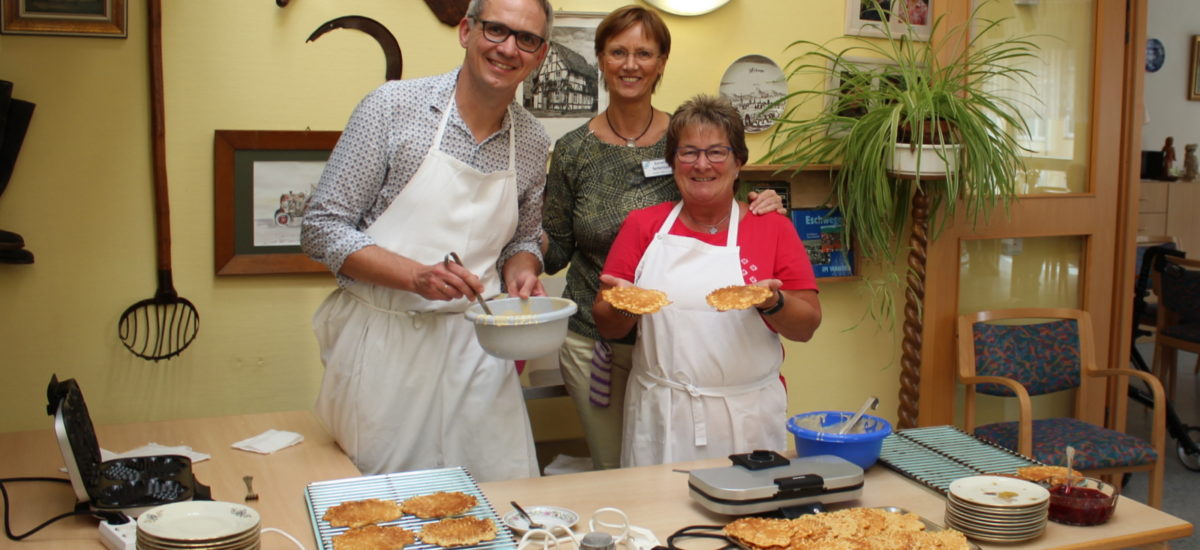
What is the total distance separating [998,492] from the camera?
175cm

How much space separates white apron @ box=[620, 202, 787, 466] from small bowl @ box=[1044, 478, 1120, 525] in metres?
0.68

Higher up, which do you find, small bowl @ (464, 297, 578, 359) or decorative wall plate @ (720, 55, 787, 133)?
decorative wall plate @ (720, 55, 787, 133)

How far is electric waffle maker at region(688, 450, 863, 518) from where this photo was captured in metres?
1.72

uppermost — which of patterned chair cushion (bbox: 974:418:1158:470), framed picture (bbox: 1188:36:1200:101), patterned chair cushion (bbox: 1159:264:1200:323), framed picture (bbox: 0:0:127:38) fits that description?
framed picture (bbox: 1188:36:1200:101)

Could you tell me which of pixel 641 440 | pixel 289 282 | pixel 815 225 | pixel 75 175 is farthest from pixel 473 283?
pixel 815 225

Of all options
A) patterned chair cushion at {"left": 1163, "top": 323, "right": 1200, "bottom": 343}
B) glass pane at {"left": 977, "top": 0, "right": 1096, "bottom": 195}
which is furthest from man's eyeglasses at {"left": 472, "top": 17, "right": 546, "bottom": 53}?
patterned chair cushion at {"left": 1163, "top": 323, "right": 1200, "bottom": 343}

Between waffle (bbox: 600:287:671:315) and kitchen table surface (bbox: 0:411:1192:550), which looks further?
waffle (bbox: 600:287:671:315)

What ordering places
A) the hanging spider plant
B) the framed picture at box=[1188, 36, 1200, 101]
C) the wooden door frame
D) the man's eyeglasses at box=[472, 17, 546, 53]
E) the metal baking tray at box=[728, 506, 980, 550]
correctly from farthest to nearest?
the framed picture at box=[1188, 36, 1200, 101] < the wooden door frame < the hanging spider plant < the man's eyeglasses at box=[472, 17, 546, 53] < the metal baking tray at box=[728, 506, 980, 550]

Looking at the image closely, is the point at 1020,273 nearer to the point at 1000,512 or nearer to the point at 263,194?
the point at 1000,512

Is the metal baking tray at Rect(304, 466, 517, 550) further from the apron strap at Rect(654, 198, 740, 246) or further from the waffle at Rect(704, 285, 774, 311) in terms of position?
the apron strap at Rect(654, 198, 740, 246)

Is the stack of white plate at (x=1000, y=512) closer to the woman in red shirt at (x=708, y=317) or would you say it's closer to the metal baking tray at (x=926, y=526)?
the metal baking tray at (x=926, y=526)

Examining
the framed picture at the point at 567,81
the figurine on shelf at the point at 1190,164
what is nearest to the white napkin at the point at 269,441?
the framed picture at the point at 567,81


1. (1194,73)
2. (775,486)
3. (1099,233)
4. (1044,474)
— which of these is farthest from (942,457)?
(1194,73)

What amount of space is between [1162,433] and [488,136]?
8.24 ft
